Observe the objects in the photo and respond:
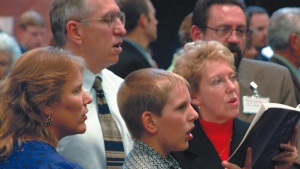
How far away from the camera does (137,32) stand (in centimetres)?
554

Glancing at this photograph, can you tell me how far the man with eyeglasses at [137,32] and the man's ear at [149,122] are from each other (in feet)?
5.15

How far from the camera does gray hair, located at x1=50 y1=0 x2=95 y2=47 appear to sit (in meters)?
3.93

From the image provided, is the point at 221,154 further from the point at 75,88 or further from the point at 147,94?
the point at 75,88

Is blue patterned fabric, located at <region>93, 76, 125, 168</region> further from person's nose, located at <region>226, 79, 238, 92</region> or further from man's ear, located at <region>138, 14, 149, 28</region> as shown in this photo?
man's ear, located at <region>138, 14, 149, 28</region>

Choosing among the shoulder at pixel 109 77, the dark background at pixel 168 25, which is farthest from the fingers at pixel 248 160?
the dark background at pixel 168 25

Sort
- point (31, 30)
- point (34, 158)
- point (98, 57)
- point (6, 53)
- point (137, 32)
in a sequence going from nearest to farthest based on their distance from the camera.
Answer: point (34, 158), point (98, 57), point (6, 53), point (137, 32), point (31, 30)

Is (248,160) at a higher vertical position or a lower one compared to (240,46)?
lower

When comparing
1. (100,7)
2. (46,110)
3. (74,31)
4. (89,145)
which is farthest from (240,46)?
(46,110)

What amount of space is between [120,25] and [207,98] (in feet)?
1.92

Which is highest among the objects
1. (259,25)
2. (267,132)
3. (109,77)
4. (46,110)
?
(46,110)

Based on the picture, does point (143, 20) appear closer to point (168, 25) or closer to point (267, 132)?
point (267, 132)

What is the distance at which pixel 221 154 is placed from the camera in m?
4.09

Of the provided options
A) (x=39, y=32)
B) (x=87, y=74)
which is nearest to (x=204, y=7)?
(x=87, y=74)

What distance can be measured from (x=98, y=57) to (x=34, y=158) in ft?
3.02
